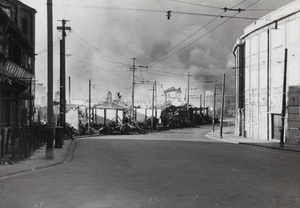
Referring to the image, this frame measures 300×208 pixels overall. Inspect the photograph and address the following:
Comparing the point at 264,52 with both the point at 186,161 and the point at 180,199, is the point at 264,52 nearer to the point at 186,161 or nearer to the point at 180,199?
the point at 186,161

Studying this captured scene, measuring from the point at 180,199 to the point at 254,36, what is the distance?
2898 cm

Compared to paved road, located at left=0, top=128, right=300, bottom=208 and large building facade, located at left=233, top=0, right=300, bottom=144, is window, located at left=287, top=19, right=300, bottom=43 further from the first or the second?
paved road, located at left=0, top=128, right=300, bottom=208

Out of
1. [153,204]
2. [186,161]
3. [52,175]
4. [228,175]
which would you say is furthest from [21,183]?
[186,161]

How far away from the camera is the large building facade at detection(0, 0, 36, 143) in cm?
1948

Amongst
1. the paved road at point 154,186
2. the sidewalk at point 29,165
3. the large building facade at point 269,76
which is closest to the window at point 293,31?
the large building facade at point 269,76

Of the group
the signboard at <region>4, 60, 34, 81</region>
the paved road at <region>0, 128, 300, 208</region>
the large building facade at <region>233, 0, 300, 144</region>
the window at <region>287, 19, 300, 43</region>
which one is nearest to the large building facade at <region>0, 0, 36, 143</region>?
the signboard at <region>4, 60, 34, 81</region>

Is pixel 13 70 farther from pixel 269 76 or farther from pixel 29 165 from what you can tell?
pixel 269 76

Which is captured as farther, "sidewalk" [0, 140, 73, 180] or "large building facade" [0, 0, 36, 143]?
"large building facade" [0, 0, 36, 143]

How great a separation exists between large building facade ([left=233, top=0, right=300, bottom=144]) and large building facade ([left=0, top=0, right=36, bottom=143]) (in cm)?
1744

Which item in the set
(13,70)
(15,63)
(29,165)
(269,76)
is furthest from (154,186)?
(269,76)

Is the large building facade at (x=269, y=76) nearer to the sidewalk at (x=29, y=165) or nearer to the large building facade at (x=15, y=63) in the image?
the sidewalk at (x=29, y=165)

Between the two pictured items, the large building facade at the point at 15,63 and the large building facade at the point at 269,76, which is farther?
the large building facade at the point at 269,76

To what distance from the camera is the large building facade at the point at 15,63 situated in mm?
19484

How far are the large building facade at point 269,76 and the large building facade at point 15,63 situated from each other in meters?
17.4
